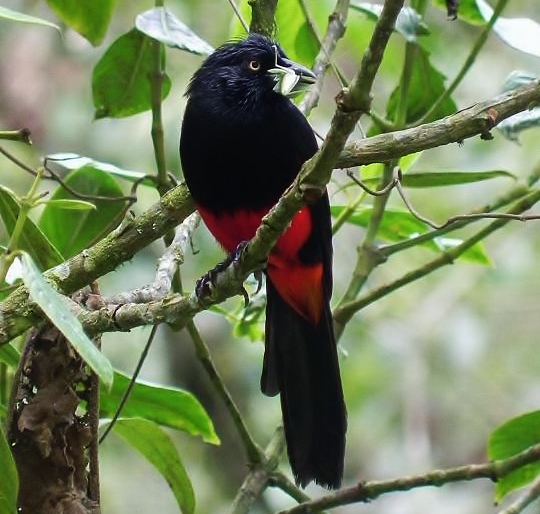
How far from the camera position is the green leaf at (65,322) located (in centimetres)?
134

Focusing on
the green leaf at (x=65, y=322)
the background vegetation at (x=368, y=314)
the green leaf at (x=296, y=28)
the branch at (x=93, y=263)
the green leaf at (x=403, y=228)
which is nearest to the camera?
the green leaf at (x=65, y=322)

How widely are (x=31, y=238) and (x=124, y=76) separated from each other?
2.24 ft

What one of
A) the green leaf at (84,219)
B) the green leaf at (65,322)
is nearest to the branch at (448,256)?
the green leaf at (84,219)

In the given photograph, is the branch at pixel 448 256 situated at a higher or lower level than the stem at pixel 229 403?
higher

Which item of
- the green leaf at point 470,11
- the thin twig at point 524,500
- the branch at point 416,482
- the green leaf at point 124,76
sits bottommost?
the thin twig at point 524,500

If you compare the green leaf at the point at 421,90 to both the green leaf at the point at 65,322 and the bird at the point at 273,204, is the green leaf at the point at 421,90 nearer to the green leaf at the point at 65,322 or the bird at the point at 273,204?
the bird at the point at 273,204

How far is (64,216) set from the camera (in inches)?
108

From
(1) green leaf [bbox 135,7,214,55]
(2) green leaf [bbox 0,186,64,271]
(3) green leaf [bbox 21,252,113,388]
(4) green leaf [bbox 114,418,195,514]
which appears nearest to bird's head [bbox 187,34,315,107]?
(1) green leaf [bbox 135,7,214,55]

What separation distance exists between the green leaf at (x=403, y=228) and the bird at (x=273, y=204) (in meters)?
0.09

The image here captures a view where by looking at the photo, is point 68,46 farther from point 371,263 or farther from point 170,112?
point 371,263

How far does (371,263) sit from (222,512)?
2587 millimetres

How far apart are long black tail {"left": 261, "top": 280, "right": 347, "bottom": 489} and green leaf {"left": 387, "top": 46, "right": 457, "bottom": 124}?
587 millimetres

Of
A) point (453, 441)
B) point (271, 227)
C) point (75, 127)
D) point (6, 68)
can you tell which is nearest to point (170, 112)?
point (75, 127)

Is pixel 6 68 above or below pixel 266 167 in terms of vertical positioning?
above
